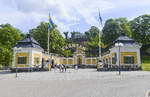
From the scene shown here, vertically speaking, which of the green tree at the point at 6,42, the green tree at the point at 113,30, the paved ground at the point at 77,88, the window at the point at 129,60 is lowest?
the paved ground at the point at 77,88

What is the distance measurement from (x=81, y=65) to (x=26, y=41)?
20.1m

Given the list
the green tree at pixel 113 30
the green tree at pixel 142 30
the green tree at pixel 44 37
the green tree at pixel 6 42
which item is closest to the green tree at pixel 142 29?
the green tree at pixel 142 30

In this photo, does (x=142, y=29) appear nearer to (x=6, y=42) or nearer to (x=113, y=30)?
(x=113, y=30)

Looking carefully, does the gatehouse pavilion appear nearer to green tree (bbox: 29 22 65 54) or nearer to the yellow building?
the yellow building

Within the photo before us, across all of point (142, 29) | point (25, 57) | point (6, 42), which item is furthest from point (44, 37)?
point (142, 29)

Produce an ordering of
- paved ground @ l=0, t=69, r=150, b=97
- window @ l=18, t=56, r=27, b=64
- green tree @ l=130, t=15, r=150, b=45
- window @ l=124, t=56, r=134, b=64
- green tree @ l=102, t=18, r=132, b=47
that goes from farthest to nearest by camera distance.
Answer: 1. green tree @ l=130, t=15, r=150, b=45
2. green tree @ l=102, t=18, r=132, b=47
3. window @ l=18, t=56, r=27, b=64
4. window @ l=124, t=56, r=134, b=64
5. paved ground @ l=0, t=69, r=150, b=97

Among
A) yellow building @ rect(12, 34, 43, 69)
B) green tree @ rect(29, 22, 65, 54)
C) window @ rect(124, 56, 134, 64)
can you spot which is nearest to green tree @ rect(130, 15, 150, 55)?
window @ rect(124, 56, 134, 64)

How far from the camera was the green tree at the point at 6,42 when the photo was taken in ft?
87.3

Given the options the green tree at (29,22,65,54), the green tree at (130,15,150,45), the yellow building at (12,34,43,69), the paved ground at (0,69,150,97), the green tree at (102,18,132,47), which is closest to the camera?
the paved ground at (0,69,150,97)

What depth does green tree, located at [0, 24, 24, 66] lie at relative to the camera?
26617 mm

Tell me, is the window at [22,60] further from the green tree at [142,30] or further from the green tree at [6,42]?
the green tree at [142,30]

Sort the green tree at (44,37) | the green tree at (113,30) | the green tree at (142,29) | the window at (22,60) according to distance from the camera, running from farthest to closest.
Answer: the green tree at (142,29)
the green tree at (113,30)
the green tree at (44,37)
the window at (22,60)

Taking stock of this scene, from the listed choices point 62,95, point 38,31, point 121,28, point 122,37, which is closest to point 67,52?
point 38,31

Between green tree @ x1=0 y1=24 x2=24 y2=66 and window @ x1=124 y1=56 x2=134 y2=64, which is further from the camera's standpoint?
green tree @ x1=0 y1=24 x2=24 y2=66
